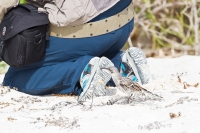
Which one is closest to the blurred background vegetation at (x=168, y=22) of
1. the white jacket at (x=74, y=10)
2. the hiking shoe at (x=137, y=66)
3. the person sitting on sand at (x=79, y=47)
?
the hiking shoe at (x=137, y=66)

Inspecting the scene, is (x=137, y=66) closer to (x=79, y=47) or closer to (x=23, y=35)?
(x=79, y=47)

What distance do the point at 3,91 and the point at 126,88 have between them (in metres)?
0.73

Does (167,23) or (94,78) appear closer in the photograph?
(94,78)

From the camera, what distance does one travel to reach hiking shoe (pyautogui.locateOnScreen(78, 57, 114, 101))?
9.17 ft

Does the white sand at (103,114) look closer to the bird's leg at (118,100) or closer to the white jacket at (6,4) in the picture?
the bird's leg at (118,100)

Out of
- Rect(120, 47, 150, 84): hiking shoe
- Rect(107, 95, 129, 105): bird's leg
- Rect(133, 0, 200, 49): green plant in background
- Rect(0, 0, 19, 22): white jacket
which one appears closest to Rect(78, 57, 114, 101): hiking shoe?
Rect(107, 95, 129, 105): bird's leg

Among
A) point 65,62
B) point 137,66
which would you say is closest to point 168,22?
point 137,66

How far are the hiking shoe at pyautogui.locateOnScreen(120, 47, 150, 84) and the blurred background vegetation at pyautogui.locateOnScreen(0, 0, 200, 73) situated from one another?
1.78m

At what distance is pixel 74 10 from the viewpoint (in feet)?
9.12

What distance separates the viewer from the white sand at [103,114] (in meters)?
2.28

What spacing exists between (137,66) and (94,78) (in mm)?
421

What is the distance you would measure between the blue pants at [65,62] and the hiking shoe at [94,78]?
0.06m

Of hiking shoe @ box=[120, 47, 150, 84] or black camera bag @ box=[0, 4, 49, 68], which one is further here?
hiking shoe @ box=[120, 47, 150, 84]

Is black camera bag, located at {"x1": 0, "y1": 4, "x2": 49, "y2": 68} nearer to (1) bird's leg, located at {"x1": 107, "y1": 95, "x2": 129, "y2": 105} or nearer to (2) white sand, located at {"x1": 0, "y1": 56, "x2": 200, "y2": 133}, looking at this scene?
(2) white sand, located at {"x1": 0, "y1": 56, "x2": 200, "y2": 133}
